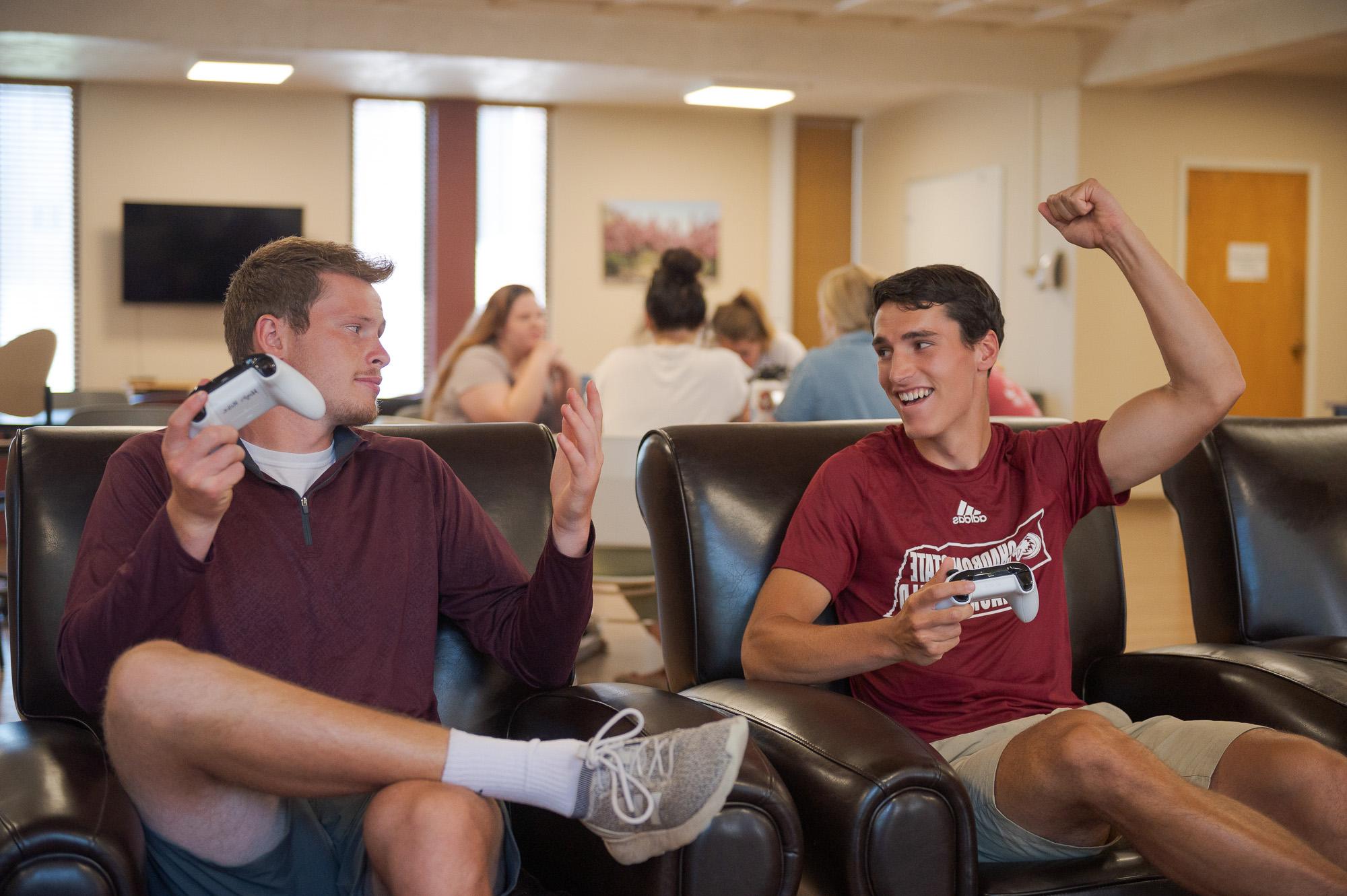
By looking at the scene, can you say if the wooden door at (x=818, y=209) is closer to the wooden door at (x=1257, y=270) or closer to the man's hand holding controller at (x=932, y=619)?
the wooden door at (x=1257, y=270)

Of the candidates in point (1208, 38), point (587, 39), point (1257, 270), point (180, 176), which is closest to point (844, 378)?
point (587, 39)

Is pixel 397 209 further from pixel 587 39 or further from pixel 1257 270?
pixel 1257 270

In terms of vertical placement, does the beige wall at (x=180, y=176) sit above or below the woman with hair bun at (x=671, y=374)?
above

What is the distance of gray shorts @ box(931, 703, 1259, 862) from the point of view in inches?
65.4

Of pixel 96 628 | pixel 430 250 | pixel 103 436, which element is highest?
pixel 430 250

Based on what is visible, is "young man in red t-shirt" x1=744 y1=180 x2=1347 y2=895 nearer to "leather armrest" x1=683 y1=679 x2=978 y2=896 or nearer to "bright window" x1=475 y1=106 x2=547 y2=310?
"leather armrest" x1=683 y1=679 x2=978 y2=896

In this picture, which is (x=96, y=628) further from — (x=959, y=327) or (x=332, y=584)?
(x=959, y=327)

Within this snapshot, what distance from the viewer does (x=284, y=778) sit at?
55.3 inches

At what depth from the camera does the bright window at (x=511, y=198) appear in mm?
8961

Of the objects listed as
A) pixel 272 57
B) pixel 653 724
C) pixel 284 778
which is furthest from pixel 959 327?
pixel 272 57

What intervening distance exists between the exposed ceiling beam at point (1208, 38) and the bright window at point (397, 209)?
4538 mm

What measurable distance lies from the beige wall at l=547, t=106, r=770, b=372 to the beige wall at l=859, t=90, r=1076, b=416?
48.1 inches

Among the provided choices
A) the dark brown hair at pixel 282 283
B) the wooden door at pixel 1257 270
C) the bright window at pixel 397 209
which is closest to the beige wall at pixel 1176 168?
the wooden door at pixel 1257 270

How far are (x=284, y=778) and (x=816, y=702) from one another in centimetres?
71
